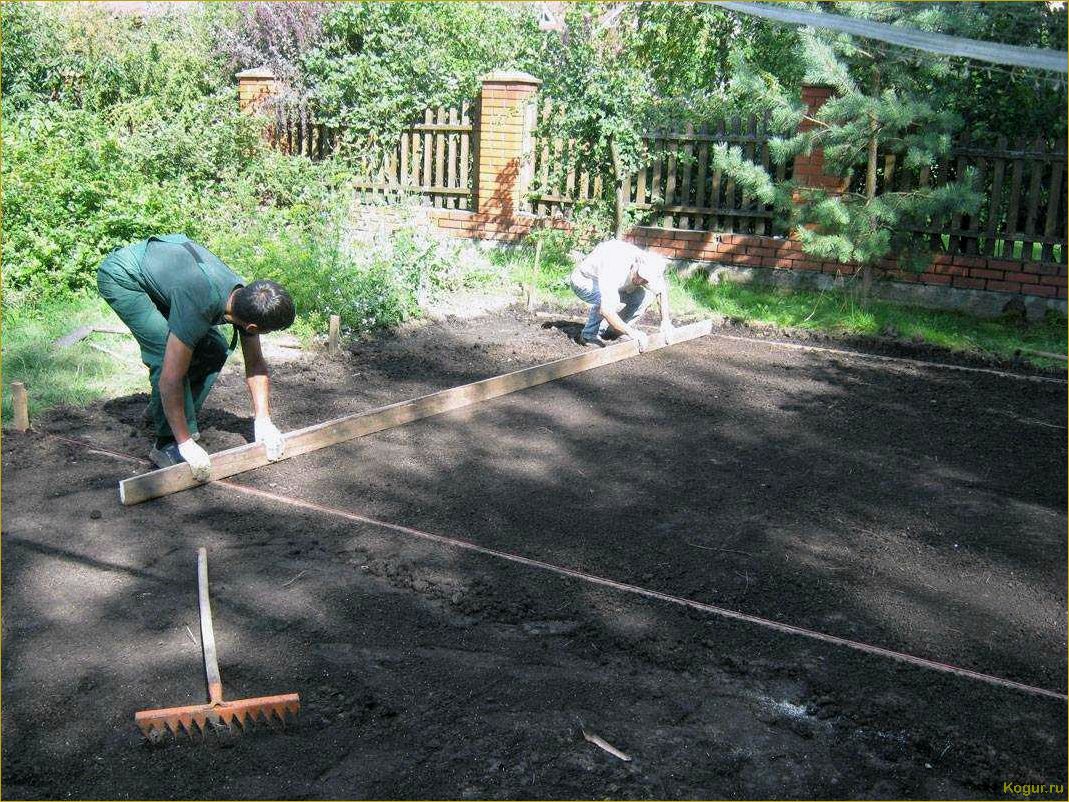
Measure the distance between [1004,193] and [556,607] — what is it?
8.30 m

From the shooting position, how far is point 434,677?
354 cm

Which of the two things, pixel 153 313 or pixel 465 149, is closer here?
pixel 153 313

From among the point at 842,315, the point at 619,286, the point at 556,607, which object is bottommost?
the point at 556,607

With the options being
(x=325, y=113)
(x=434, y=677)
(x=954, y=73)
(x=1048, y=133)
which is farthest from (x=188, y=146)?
(x=434, y=677)

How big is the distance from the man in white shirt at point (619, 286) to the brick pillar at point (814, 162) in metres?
2.64

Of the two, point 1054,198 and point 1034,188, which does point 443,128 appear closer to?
point 1034,188

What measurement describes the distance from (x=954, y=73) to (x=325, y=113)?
28.5 ft

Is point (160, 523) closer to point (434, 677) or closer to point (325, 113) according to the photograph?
point (434, 677)

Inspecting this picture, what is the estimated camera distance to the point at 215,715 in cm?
318

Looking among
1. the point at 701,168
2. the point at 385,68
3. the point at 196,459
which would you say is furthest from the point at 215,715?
the point at 385,68

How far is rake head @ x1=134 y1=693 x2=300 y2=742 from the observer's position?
3.13 meters

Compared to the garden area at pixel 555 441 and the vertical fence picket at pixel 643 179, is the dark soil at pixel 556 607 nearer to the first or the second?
the garden area at pixel 555 441

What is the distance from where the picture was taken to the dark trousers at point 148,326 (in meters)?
5.41

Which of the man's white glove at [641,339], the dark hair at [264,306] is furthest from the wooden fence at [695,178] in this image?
the dark hair at [264,306]
